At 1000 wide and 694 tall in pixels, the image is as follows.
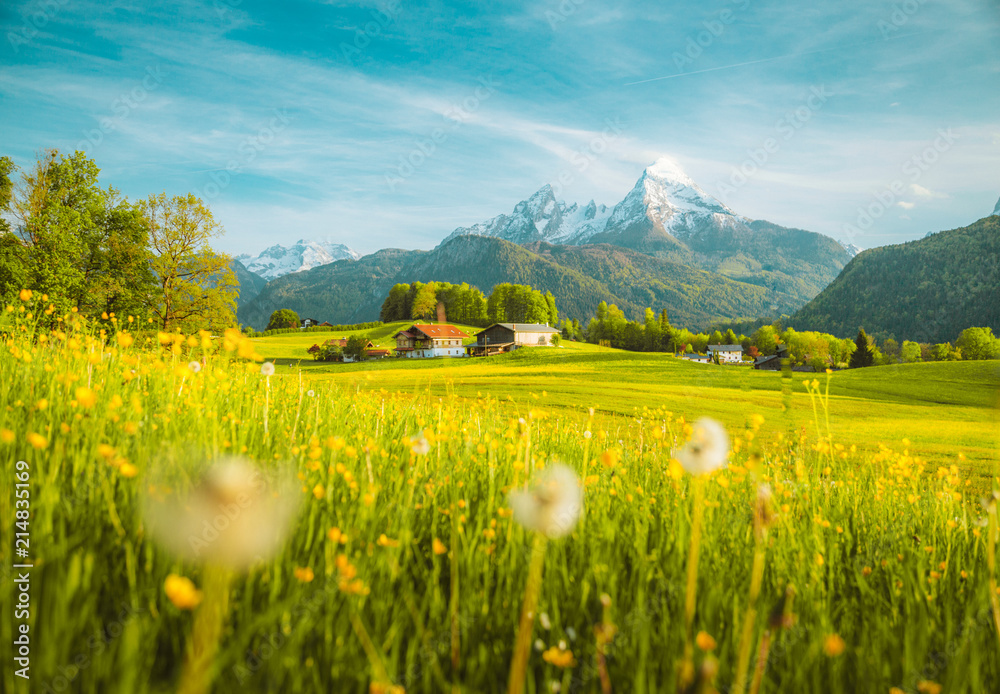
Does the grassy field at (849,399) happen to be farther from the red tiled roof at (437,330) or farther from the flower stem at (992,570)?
the red tiled roof at (437,330)

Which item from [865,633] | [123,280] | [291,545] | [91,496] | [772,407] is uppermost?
[123,280]

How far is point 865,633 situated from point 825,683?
17.0 inches

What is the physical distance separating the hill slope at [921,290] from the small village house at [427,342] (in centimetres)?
6375

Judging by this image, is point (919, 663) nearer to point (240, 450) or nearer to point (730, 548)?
point (730, 548)

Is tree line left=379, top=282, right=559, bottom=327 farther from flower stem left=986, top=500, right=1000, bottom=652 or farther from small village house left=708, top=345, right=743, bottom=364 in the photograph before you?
flower stem left=986, top=500, right=1000, bottom=652

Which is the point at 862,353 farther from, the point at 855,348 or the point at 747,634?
the point at 747,634

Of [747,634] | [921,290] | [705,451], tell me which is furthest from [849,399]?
[747,634]

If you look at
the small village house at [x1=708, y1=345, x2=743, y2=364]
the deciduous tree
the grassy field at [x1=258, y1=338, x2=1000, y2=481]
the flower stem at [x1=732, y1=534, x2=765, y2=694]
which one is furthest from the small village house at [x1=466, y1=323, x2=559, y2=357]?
the flower stem at [x1=732, y1=534, x2=765, y2=694]

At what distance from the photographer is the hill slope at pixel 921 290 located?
21.7 metres

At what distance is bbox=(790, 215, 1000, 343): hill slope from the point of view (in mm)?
21672

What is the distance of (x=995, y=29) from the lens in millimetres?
7121


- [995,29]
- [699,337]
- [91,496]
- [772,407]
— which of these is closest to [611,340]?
[699,337]

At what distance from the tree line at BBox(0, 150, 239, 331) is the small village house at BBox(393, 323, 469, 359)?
5865 cm

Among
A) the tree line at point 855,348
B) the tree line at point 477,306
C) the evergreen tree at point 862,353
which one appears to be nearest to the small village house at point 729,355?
the tree line at point 855,348
